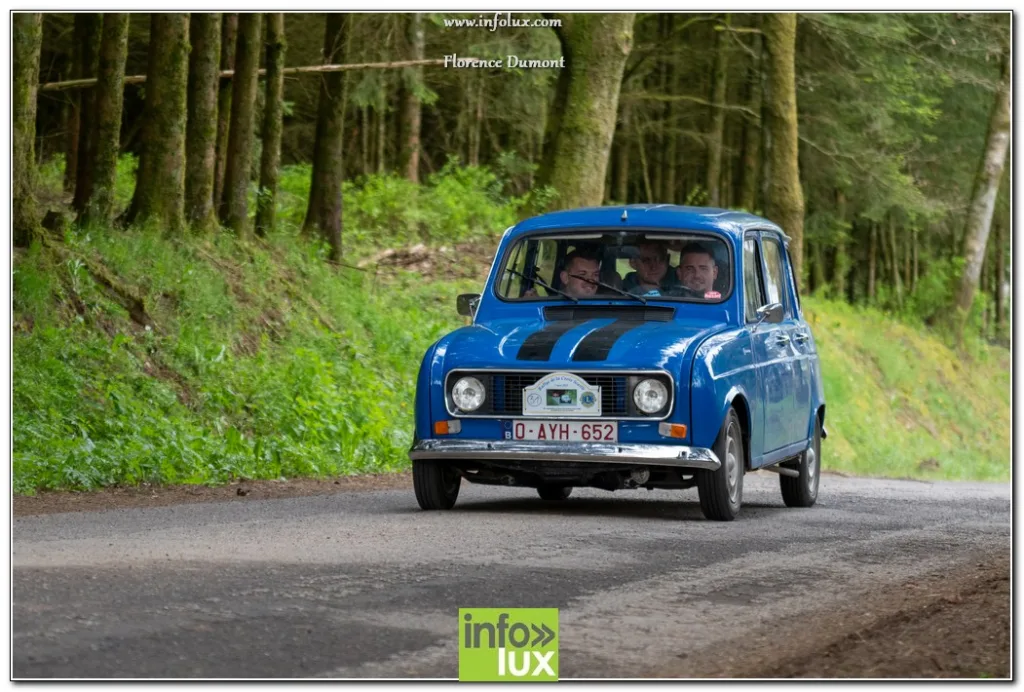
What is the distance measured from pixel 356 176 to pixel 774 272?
1496cm

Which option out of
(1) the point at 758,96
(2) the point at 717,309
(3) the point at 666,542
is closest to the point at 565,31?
(2) the point at 717,309

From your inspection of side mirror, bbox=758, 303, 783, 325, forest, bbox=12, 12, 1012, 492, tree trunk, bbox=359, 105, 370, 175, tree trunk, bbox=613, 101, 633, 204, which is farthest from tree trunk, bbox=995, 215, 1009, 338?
side mirror, bbox=758, 303, 783, 325

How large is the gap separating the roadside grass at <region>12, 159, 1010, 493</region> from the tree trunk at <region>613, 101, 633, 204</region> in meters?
5.22

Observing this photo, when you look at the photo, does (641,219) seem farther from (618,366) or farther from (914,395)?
(914,395)

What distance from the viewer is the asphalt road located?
5535 millimetres

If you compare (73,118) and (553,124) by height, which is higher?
(73,118)

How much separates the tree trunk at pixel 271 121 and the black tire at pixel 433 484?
10.3 m

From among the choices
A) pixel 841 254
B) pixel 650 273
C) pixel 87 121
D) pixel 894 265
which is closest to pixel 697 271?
pixel 650 273

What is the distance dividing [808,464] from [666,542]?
12.1ft

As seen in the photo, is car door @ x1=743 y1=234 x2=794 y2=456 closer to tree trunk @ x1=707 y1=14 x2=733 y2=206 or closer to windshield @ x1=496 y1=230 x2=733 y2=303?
windshield @ x1=496 y1=230 x2=733 y2=303

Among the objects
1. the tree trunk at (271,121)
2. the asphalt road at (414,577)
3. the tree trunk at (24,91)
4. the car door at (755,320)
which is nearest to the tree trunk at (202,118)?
the tree trunk at (271,121)

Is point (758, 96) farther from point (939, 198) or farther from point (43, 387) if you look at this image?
point (43, 387)

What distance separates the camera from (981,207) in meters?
28.1

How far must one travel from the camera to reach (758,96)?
29938 millimetres
